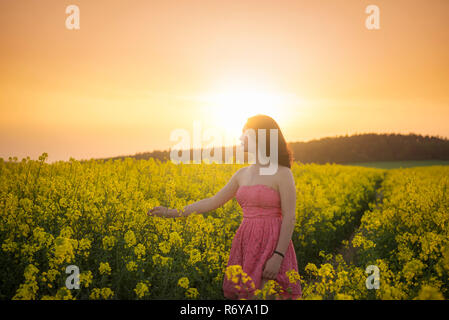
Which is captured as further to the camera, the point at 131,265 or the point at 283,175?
the point at 131,265

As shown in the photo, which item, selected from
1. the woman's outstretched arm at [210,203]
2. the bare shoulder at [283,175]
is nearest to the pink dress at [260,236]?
the bare shoulder at [283,175]

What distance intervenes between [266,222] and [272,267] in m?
0.44

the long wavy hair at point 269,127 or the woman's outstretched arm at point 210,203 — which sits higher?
the long wavy hair at point 269,127

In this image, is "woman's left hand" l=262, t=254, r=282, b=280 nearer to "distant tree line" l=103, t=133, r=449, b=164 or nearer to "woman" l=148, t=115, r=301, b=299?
"woman" l=148, t=115, r=301, b=299

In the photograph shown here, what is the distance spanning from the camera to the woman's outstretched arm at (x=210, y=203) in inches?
149

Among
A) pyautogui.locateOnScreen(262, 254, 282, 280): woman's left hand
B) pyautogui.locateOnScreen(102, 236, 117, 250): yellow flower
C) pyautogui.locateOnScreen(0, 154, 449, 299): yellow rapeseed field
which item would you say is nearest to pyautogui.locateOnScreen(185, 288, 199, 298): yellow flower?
pyautogui.locateOnScreen(0, 154, 449, 299): yellow rapeseed field

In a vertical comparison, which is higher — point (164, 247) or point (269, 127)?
point (269, 127)

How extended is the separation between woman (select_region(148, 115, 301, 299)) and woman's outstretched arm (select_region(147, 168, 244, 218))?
214 mm

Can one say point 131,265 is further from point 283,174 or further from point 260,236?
point 283,174

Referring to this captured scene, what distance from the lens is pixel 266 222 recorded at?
342 centimetres

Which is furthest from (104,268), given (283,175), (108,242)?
(283,175)

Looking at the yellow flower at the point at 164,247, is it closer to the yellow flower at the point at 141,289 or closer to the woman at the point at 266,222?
the yellow flower at the point at 141,289

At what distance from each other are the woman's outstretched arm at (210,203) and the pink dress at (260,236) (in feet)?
0.84

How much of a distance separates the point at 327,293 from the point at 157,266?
6.11 feet
